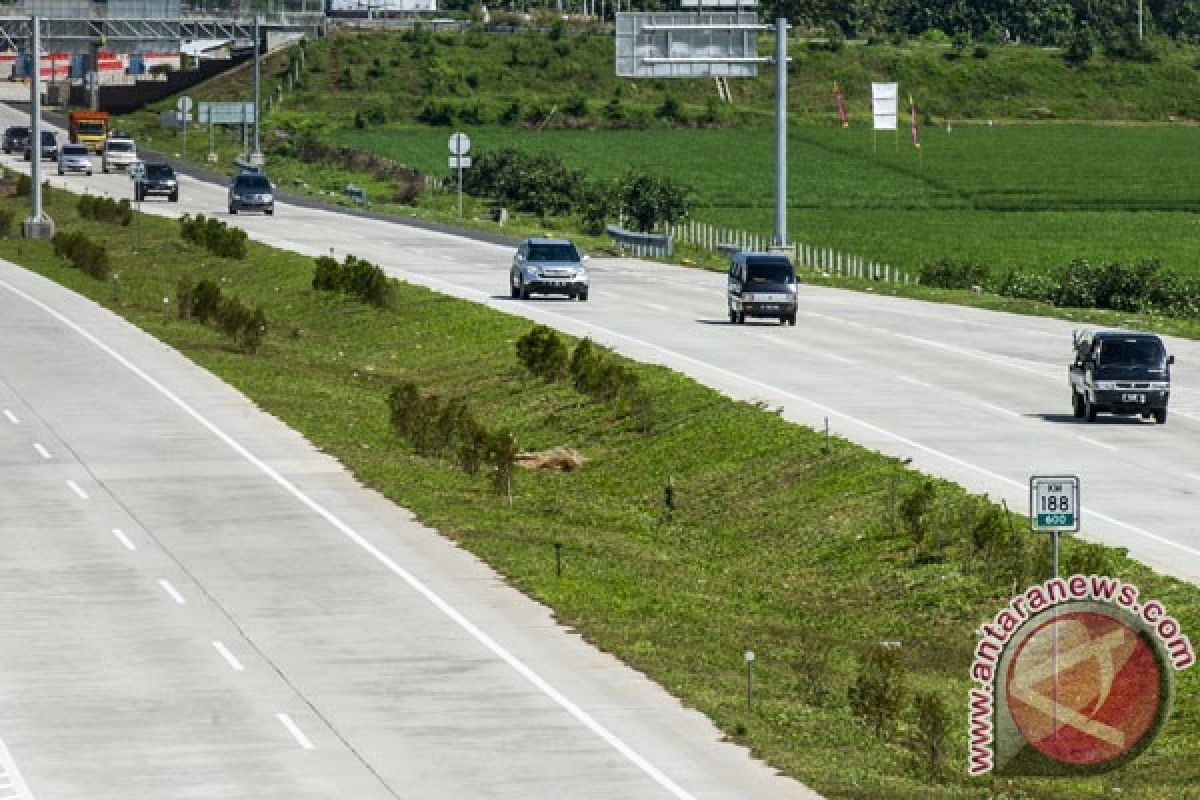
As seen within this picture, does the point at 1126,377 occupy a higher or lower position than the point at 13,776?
higher

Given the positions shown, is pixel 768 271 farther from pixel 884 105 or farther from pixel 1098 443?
pixel 884 105

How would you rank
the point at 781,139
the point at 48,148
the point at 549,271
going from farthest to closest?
the point at 48,148
the point at 781,139
the point at 549,271

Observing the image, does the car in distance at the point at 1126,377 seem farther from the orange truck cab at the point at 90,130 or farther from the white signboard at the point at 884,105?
the orange truck cab at the point at 90,130

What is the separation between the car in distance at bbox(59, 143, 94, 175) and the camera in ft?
470

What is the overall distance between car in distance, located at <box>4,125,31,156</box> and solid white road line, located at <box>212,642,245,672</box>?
124 metres

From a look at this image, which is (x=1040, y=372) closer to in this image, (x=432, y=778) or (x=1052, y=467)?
(x=1052, y=467)

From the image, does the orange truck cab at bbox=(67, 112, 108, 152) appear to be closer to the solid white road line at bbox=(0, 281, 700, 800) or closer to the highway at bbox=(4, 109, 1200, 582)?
the highway at bbox=(4, 109, 1200, 582)

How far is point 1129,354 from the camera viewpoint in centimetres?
5353

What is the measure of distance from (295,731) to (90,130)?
137 metres

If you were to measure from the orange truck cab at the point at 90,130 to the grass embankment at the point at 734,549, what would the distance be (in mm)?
92195

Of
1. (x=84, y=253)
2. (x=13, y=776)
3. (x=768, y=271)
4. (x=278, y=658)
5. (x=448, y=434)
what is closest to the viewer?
(x=13, y=776)

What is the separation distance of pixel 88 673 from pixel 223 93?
16182cm

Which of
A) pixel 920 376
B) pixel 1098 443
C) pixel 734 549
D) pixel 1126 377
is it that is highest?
pixel 1126 377

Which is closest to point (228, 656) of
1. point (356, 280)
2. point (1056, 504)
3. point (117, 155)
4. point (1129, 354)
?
point (1056, 504)
